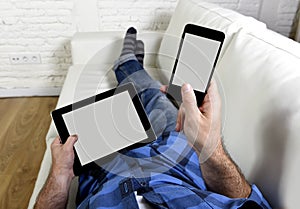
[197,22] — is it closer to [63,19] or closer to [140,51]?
[140,51]

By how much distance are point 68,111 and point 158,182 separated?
31cm

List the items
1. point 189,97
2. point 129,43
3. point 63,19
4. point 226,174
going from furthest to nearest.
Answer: point 63,19 < point 129,43 < point 226,174 < point 189,97

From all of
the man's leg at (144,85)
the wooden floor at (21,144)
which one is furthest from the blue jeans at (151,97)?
the wooden floor at (21,144)

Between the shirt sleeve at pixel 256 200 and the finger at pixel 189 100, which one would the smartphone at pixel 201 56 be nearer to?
the finger at pixel 189 100

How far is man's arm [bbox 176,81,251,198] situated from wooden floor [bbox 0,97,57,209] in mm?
889

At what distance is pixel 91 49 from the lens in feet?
5.23

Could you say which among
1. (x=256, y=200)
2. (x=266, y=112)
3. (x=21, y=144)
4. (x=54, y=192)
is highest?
(x=266, y=112)

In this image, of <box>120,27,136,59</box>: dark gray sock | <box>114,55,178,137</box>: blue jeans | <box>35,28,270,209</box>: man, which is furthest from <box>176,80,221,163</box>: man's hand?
<box>120,27,136,59</box>: dark gray sock

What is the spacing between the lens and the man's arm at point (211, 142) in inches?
26.9

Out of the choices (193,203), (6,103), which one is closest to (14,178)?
(6,103)

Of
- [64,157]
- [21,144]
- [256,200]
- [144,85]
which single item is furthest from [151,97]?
[21,144]

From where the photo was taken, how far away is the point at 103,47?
5.25ft

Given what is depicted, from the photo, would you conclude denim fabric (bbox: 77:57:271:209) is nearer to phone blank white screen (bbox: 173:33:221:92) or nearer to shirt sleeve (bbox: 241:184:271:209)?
shirt sleeve (bbox: 241:184:271:209)

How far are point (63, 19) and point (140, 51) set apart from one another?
595 mm
